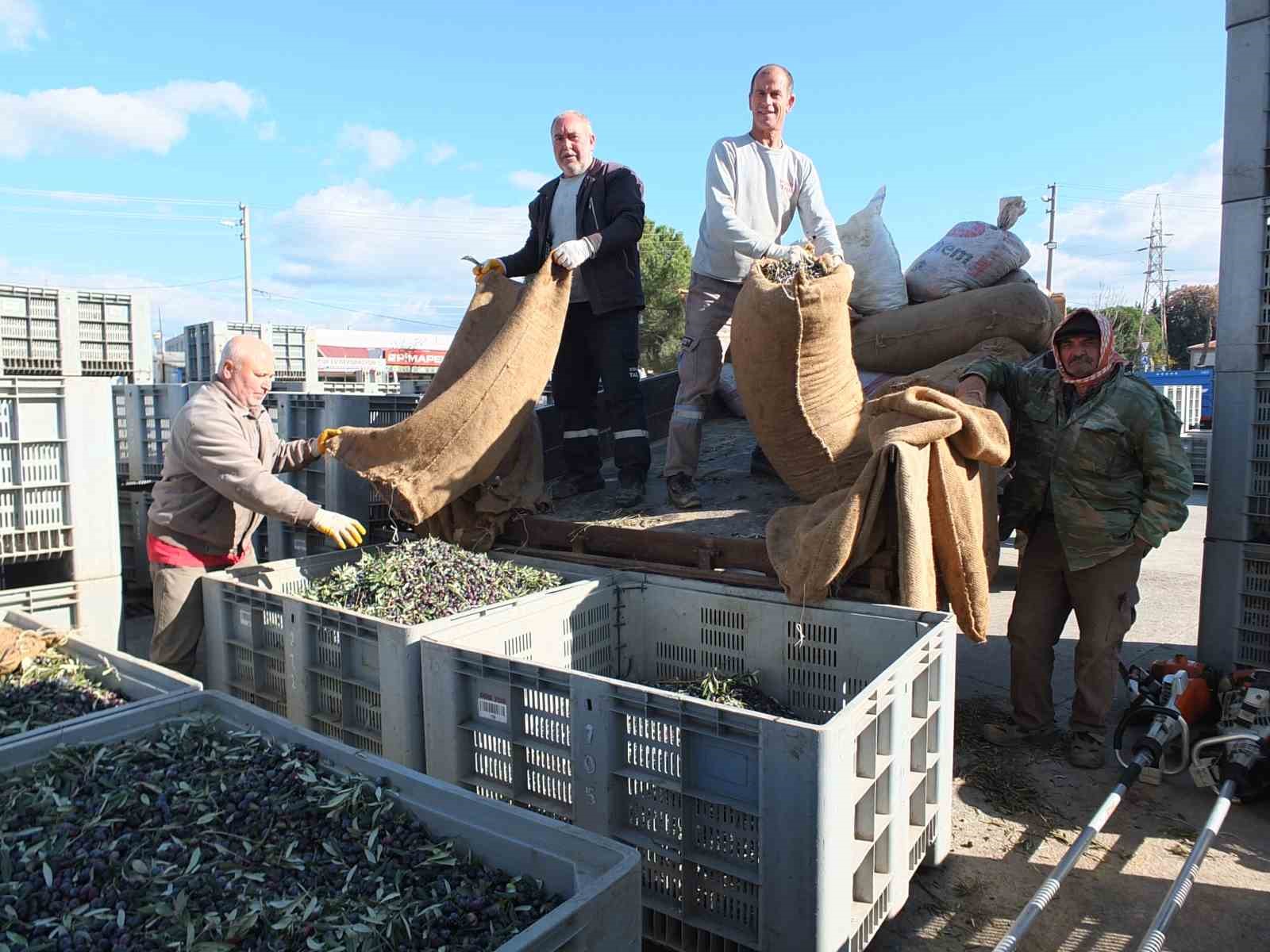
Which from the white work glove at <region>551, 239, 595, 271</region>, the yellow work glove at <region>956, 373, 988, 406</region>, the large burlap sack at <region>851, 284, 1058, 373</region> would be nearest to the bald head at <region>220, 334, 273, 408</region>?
the white work glove at <region>551, 239, 595, 271</region>

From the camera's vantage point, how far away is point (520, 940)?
3.75 feet

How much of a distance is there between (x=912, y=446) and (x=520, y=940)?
5.97 ft

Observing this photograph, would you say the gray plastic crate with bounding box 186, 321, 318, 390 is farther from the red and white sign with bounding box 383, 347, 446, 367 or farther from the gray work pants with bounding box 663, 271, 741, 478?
the red and white sign with bounding box 383, 347, 446, 367

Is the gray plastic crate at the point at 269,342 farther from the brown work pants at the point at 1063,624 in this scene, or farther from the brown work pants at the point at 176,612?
the brown work pants at the point at 1063,624

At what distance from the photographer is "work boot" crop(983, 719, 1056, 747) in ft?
10.9

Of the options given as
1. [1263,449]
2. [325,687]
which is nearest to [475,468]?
[325,687]

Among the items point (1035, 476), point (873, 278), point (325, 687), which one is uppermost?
point (873, 278)

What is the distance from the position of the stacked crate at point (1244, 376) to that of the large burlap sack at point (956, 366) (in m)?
0.79

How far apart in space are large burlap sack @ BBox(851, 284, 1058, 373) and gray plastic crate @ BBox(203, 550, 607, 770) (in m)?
2.09

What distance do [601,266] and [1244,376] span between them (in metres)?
2.60

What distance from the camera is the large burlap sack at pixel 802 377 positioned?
281cm

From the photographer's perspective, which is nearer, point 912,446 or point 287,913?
point 287,913

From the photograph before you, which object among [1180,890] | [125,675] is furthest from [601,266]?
[1180,890]

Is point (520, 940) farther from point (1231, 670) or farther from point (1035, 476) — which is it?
point (1231, 670)
